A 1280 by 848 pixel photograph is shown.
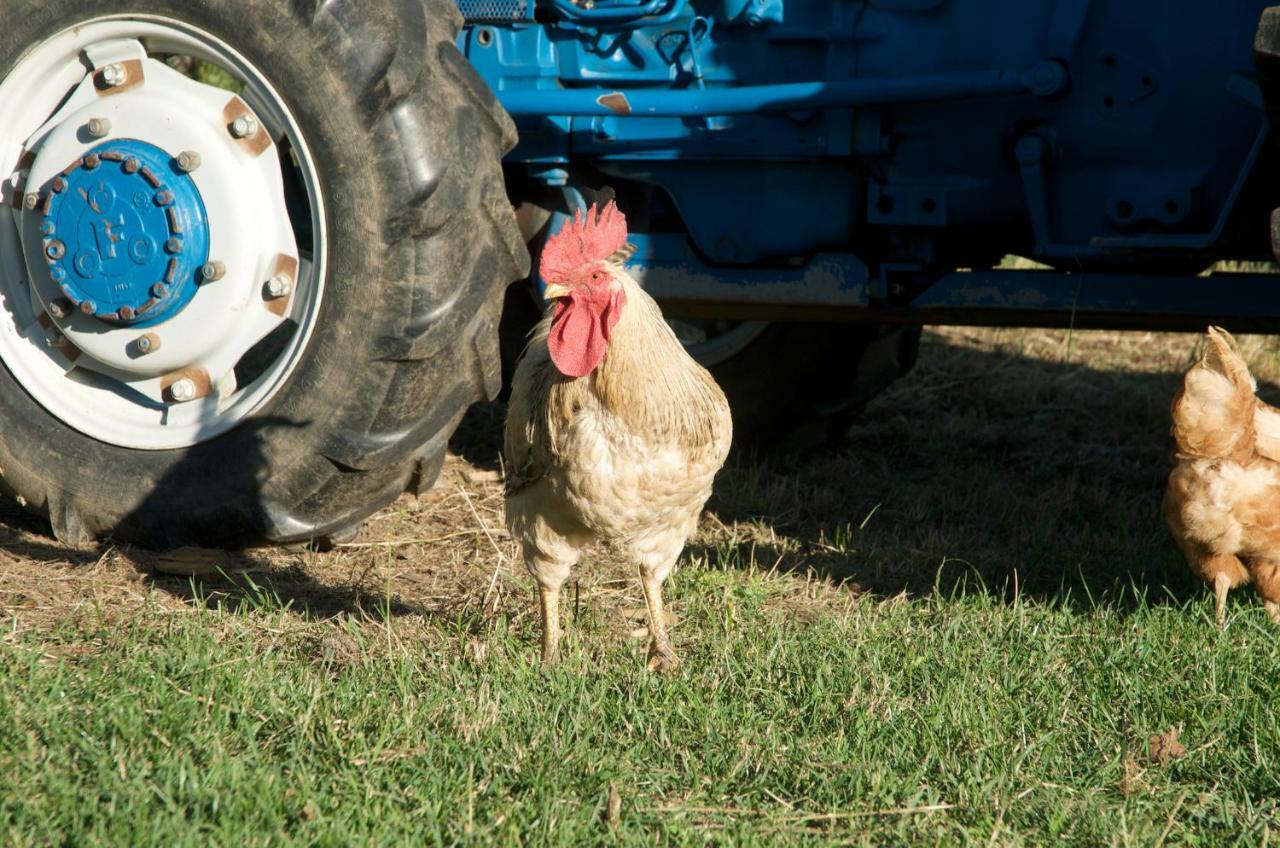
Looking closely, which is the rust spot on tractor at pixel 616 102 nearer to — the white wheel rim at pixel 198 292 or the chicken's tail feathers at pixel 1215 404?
the white wheel rim at pixel 198 292

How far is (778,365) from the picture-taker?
16.2 ft

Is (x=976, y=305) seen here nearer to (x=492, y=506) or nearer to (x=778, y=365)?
(x=778, y=365)

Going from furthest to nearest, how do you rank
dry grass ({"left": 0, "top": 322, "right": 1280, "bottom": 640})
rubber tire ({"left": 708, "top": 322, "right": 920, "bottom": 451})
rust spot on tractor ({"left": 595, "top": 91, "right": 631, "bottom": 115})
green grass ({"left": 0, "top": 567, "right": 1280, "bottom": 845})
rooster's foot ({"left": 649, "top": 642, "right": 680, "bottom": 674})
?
rubber tire ({"left": 708, "top": 322, "right": 920, "bottom": 451}) → rust spot on tractor ({"left": 595, "top": 91, "right": 631, "bottom": 115}) → dry grass ({"left": 0, "top": 322, "right": 1280, "bottom": 640}) → rooster's foot ({"left": 649, "top": 642, "right": 680, "bottom": 674}) → green grass ({"left": 0, "top": 567, "right": 1280, "bottom": 845})

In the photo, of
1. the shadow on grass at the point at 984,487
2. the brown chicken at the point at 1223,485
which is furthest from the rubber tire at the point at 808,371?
the brown chicken at the point at 1223,485

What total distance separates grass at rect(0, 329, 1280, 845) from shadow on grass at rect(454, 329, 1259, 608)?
0.08 feet

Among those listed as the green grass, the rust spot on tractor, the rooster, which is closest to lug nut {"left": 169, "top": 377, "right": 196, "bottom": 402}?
the green grass

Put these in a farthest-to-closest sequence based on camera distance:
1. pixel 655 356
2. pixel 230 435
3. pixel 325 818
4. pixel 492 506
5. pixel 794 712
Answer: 1. pixel 492 506
2. pixel 230 435
3. pixel 655 356
4. pixel 794 712
5. pixel 325 818

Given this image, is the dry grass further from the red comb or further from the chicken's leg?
the red comb

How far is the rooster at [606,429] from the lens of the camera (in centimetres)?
320

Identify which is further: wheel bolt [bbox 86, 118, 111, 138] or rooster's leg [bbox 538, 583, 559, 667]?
wheel bolt [bbox 86, 118, 111, 138]

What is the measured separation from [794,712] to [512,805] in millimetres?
786

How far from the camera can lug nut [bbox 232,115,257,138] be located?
143 inches

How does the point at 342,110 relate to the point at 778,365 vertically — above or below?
above

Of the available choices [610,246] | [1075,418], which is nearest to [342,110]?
[610,246]
